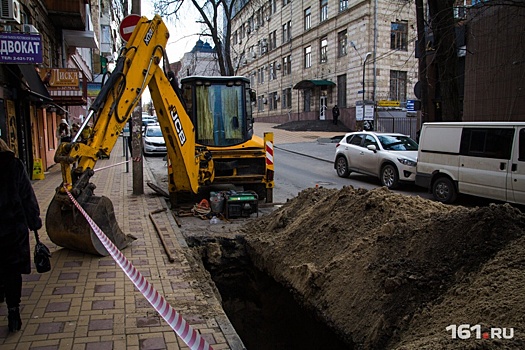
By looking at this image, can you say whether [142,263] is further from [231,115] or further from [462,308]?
[231,115]

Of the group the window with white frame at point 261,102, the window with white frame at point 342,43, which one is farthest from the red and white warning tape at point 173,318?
the window with white frame at point 261,102

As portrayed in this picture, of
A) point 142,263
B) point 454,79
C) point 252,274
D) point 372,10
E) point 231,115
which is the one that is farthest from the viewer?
point 372,10

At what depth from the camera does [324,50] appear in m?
40.0

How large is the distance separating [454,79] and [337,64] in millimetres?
23881

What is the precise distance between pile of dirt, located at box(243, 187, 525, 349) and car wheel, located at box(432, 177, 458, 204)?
464cm

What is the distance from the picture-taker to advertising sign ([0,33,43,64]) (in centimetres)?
867

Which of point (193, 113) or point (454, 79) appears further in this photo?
point (454, 79)

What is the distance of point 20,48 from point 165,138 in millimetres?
3520

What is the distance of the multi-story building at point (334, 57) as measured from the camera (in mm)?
33344

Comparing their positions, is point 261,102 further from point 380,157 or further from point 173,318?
point 173,318

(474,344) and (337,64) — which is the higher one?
(337,64)

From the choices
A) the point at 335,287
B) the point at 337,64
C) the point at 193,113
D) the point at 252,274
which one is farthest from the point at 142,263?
the point at 337,64

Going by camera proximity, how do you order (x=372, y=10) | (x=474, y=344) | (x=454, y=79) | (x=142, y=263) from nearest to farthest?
(x=474, y=344), (x=142, y=263), (x=454, y=79), (x=372, y=10)

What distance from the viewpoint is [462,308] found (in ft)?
12.6
